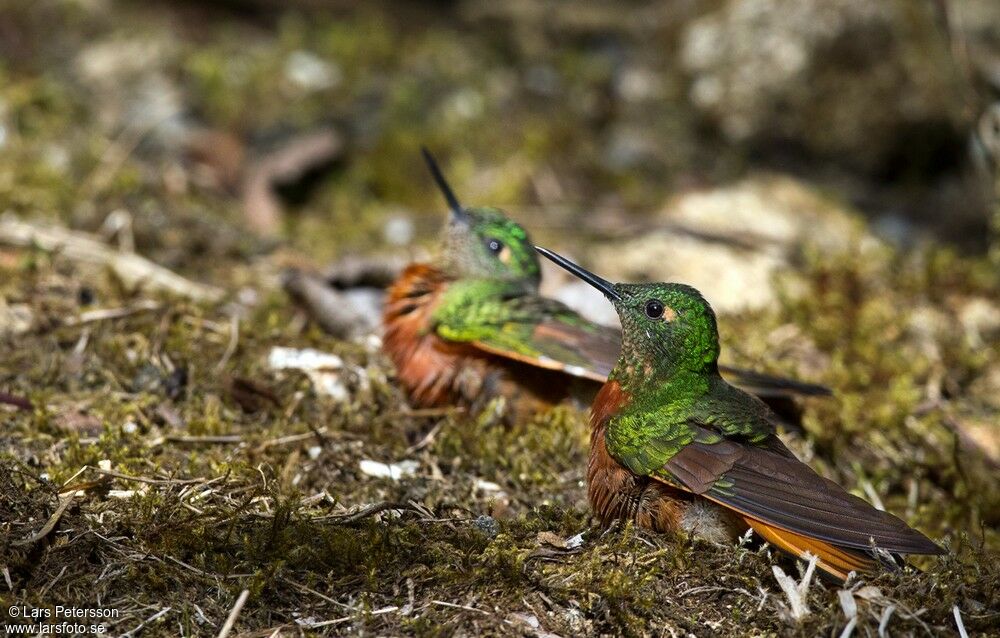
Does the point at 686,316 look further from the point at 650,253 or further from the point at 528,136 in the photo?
the point at 528,136

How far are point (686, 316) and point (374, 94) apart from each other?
5.12 metres

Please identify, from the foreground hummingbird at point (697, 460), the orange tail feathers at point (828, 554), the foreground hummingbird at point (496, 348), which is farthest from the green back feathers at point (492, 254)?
the orange tail feathers at point (828, 554)

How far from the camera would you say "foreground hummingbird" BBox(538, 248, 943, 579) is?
10.7ft

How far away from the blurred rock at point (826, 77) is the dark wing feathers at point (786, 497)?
4306 millimetres

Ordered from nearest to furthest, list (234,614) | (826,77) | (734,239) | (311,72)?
(234,614) → (734,239) → (826,77) → (311,72)

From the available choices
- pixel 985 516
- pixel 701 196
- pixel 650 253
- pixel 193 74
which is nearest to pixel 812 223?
pixel 701 196

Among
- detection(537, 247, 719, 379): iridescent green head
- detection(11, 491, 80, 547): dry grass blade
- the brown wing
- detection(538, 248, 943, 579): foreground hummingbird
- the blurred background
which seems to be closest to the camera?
detection(11, 491, 80, 547): dry grass blade

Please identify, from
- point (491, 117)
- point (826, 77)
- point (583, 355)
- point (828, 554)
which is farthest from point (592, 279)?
point (491, 117)

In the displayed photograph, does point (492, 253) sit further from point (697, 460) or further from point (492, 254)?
point (697, 460)

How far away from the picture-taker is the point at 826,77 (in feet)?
23.5

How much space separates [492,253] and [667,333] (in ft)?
5.63

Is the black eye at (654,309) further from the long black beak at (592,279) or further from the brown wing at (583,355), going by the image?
the brown wing at (583,355)

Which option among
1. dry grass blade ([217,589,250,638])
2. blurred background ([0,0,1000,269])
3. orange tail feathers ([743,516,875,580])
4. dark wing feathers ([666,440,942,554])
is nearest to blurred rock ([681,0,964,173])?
blurred background ([0,0,1000,269])

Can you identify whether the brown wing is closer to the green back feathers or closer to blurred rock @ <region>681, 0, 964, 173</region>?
the green back feathers
